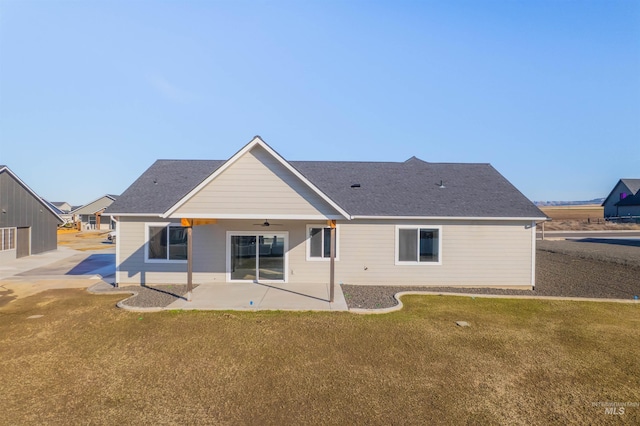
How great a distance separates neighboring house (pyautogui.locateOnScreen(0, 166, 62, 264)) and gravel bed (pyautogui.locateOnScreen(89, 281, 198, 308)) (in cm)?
1485

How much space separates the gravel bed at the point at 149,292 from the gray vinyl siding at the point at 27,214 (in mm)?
15337

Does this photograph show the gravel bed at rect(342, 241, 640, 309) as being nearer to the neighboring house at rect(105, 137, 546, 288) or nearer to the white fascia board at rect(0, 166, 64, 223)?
the neighboring house at rect(105, 137, 546, 288)

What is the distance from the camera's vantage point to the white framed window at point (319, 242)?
13531mm

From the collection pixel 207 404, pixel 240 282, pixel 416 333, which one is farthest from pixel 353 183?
pixel 207 404

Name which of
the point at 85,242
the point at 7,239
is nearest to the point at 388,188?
the point at 7,239

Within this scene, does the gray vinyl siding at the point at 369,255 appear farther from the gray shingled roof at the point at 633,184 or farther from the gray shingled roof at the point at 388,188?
the gray shingled roof at the point at 633,184

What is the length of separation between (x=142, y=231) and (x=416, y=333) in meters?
11.5

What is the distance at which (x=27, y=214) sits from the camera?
24.7 metres

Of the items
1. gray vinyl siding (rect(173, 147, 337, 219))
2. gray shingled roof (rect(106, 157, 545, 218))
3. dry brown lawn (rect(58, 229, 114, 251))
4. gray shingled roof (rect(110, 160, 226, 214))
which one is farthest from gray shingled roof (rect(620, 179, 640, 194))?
dry brown lawn (rect(58, 229, 114, 251))

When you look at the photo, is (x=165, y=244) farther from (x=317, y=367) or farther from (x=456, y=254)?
(x=456, y=254)

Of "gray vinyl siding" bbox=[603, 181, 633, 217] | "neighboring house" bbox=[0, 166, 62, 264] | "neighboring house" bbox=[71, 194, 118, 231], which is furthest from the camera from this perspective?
"gray vinyl siding" bbox=[603, 181, 633, 217]

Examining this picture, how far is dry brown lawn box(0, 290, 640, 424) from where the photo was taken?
17.0ft

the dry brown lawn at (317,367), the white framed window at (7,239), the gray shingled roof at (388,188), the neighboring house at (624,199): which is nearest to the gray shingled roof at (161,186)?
the gray shingled roof at (388,188)

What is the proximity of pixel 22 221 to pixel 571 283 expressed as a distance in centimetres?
3505
